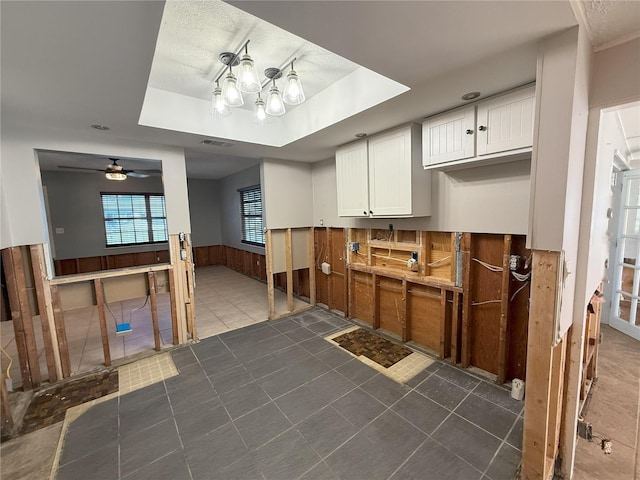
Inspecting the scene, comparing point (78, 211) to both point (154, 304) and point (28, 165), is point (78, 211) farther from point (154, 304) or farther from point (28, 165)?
point (154, 304)

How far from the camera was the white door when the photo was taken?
3154 millimetres

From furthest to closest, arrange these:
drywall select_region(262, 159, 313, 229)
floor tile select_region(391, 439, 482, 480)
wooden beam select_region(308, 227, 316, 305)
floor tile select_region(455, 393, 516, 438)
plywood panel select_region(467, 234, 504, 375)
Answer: wooden beam select_region(308, 227, 316, 305), drywall select_region(262, 159, 313, 229), plywood panel select_region(467, 234, 504, 375), floor tile select_region(455, 393, 516, 438), floor tile select_region(391, 439, 482, 480)

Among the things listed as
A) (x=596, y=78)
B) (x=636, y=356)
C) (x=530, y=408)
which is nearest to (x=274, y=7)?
(x=596, y=78)

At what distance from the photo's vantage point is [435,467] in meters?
1.61

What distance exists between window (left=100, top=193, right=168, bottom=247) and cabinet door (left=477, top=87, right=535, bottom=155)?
650cm

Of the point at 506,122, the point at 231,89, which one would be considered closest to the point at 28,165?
A: the point at 231,89

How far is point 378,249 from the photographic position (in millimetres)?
3543

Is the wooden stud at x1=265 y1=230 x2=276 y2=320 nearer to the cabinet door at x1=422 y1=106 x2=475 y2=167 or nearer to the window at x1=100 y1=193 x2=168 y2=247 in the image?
the cabinet door at x1=422 y1=106 x2=475 y2=167

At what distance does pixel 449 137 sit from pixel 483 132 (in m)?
0.26

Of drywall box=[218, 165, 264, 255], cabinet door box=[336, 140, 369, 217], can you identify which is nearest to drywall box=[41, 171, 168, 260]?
drywall box=[218, 165, 264, 255]

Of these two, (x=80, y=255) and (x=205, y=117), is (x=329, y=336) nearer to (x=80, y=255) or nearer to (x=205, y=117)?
(x=205, y=117)

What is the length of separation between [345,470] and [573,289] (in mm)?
1717

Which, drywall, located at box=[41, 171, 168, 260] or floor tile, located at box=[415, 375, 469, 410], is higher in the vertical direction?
drywall, located at box=[41, 171, 168, 260]

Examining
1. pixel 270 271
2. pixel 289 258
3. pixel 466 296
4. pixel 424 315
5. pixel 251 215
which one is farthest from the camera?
pixel 251 215
